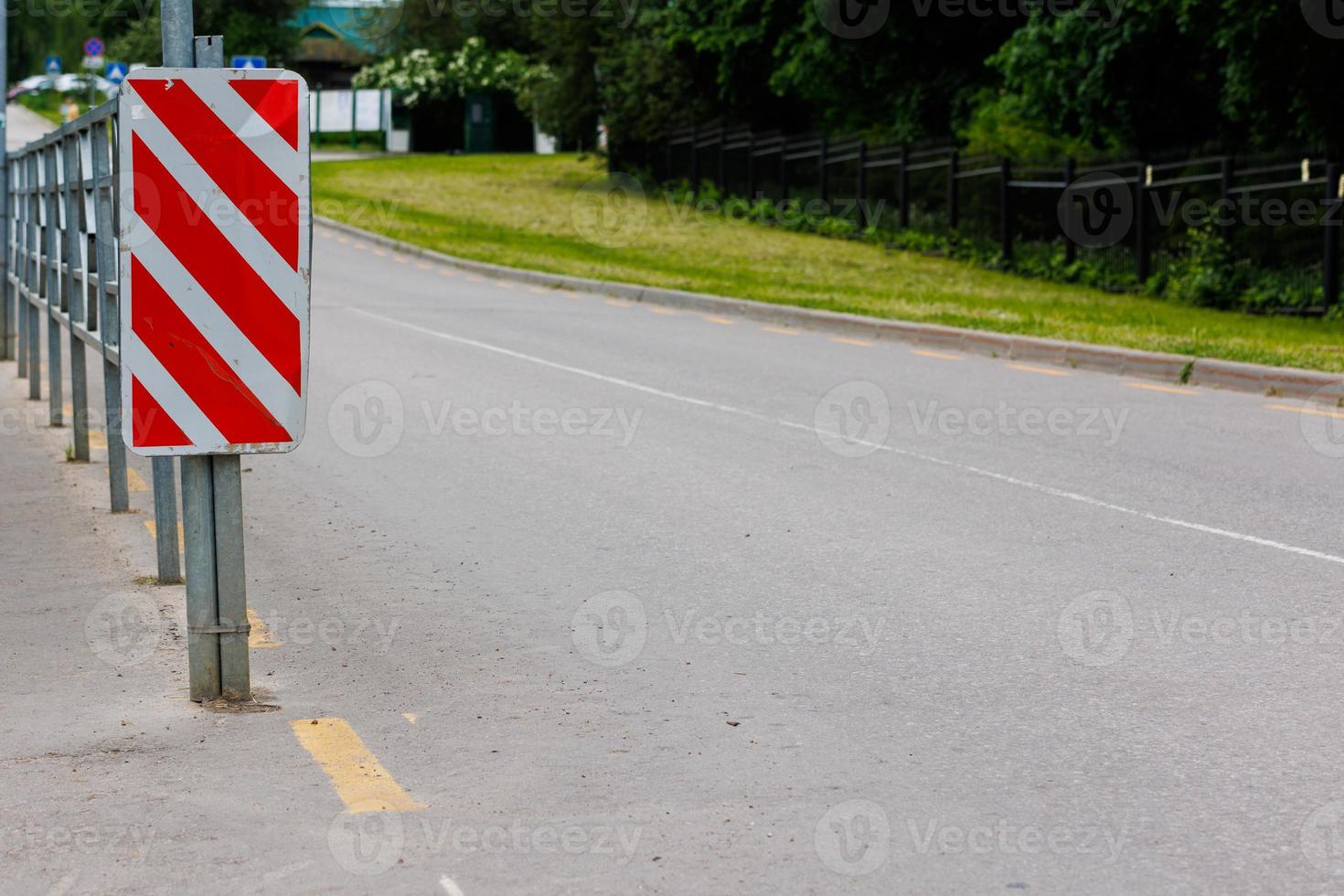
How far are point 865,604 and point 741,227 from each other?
28959 millimetres

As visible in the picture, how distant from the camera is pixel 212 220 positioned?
548 cm

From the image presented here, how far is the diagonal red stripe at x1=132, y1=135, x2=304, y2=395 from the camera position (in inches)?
214

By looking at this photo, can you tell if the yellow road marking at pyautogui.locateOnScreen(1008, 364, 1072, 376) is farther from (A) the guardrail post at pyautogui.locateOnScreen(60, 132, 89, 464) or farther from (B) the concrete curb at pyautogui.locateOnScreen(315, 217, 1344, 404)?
(A) the guardrail post at pyautogui.locateOnScreen(60, 132, 89, 464)

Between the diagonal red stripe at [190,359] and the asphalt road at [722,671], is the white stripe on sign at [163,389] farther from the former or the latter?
the asphalt road at [722,671]

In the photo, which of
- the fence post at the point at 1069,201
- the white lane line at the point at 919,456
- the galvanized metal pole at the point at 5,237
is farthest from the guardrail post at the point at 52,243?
the fence post at the point at 1069,201

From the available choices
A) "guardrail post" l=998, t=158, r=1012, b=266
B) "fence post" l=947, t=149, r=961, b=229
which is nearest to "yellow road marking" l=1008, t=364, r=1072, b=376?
"guardrail post" l=998, t=158, r=1012, b=266

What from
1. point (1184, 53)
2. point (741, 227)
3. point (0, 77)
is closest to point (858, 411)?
point (0, 77)

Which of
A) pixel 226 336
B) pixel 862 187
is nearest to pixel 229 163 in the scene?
pixel 226 336

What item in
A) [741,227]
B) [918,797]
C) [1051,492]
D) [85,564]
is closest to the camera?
[918,797]

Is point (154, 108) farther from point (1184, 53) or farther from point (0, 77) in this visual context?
point (1184, 53)

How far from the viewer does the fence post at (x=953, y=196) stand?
98.5 ft

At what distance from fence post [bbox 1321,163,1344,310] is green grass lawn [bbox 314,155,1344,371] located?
2.22 ft

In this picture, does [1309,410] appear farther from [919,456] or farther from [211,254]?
[211,254]

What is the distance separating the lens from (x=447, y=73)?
2569 inches
